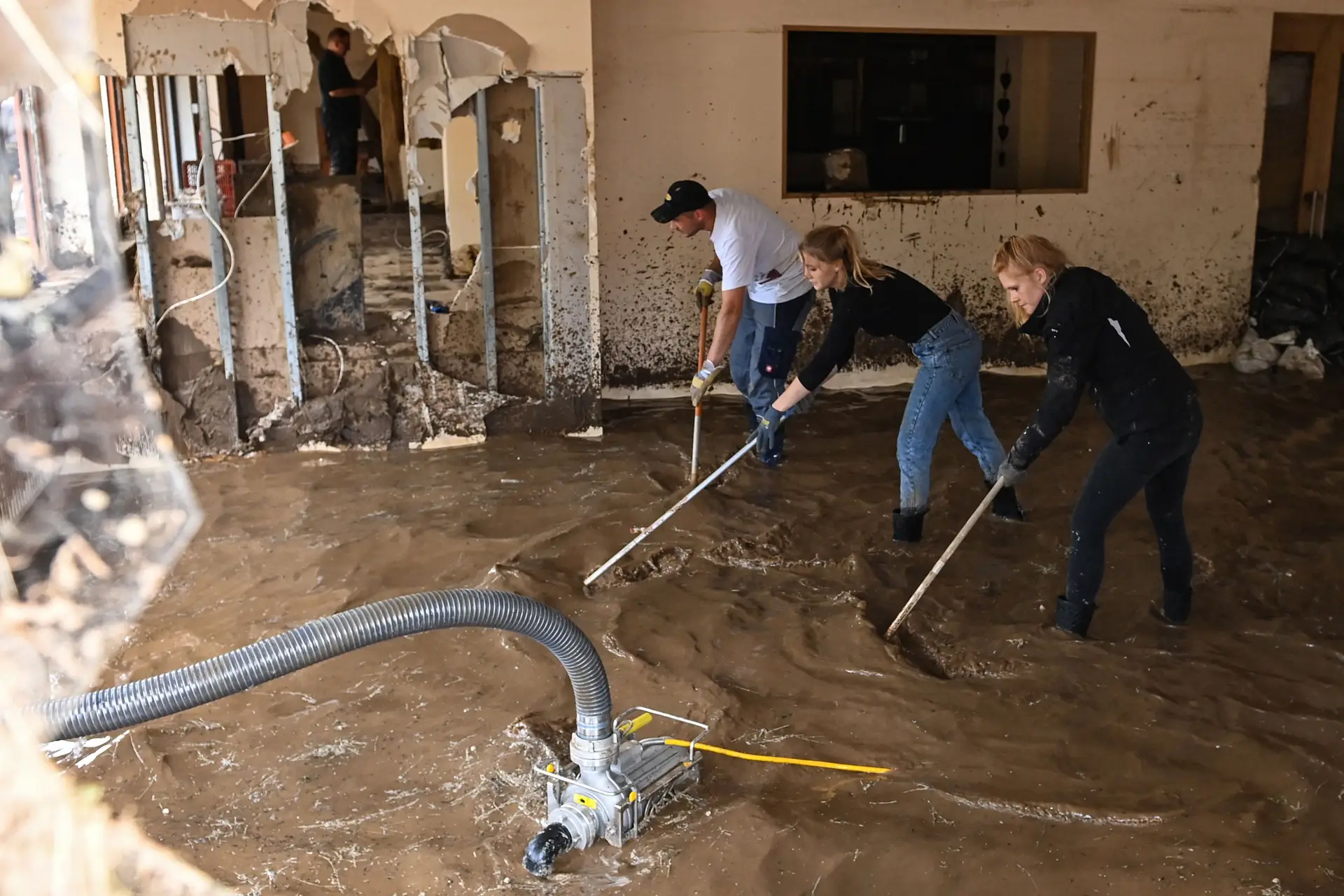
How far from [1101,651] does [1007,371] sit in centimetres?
380

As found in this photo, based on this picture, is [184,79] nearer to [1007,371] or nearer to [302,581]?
[302,581]

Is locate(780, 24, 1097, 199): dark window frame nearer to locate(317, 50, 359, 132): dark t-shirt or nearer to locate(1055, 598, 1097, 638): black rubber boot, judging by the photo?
locate(317, 50, 359, 132): dark t-shirt

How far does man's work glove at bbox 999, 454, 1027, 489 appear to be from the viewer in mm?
3432

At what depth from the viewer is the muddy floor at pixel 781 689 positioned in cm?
245

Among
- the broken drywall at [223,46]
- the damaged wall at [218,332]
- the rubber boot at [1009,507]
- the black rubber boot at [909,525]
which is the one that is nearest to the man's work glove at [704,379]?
the black rubber boot at [909,525]

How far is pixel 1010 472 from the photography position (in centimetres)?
346

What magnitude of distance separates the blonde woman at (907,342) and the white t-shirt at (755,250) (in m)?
0.66

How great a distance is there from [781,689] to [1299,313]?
5.15 m

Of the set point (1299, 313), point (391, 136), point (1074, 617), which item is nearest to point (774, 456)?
point (1074, 617)

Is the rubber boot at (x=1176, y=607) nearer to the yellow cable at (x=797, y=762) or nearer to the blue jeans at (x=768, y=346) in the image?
the yellow cable at (x=797, y=762)

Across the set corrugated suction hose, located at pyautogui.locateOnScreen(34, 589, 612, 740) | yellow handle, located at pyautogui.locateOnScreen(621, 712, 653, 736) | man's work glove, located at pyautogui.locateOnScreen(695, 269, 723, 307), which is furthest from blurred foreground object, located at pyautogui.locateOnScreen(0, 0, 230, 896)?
man's work glove, located at pyautogui.locateOnScreen(695, 269, 723, 307)

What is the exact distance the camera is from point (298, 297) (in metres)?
5.40

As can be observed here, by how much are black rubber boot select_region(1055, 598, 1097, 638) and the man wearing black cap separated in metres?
1.73

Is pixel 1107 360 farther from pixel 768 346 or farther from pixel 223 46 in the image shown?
pixel 223 46
